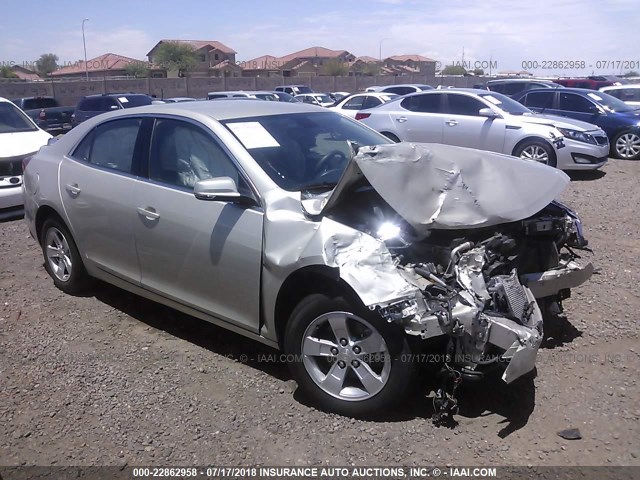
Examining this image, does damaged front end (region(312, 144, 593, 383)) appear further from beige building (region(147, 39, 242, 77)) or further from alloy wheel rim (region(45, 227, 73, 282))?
beige building (region(147, 39, 242, 77))

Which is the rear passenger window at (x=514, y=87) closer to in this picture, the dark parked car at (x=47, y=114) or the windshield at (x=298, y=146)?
the dark parked car at (x=47, y=114)

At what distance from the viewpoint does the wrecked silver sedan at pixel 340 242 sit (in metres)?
3.12

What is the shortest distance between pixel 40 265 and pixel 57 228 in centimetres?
127

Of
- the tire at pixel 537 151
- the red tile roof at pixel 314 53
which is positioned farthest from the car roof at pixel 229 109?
the red tile roof at pixel 314 53

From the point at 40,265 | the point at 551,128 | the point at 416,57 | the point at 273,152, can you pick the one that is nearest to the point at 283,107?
the point at 273,152

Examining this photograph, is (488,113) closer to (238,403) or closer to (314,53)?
(238,403)

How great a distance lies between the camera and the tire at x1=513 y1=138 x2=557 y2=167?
408 inches

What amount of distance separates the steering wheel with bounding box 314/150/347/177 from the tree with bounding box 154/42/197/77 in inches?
2580

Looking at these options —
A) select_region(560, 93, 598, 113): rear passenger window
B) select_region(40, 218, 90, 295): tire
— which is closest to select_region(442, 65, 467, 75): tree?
select_region(560, 93, 598, 113): rear passenger window

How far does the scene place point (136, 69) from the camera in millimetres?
62469

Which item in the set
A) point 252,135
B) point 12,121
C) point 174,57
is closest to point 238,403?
point 252,135

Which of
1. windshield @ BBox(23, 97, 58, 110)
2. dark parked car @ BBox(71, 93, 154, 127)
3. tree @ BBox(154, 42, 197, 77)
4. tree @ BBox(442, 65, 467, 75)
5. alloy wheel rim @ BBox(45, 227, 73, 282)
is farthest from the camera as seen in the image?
tree @ BBox(442, 65, 467, 75)

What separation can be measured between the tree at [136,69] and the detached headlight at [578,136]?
55253mm

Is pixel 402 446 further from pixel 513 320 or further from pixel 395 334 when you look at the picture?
pixel 513 320
